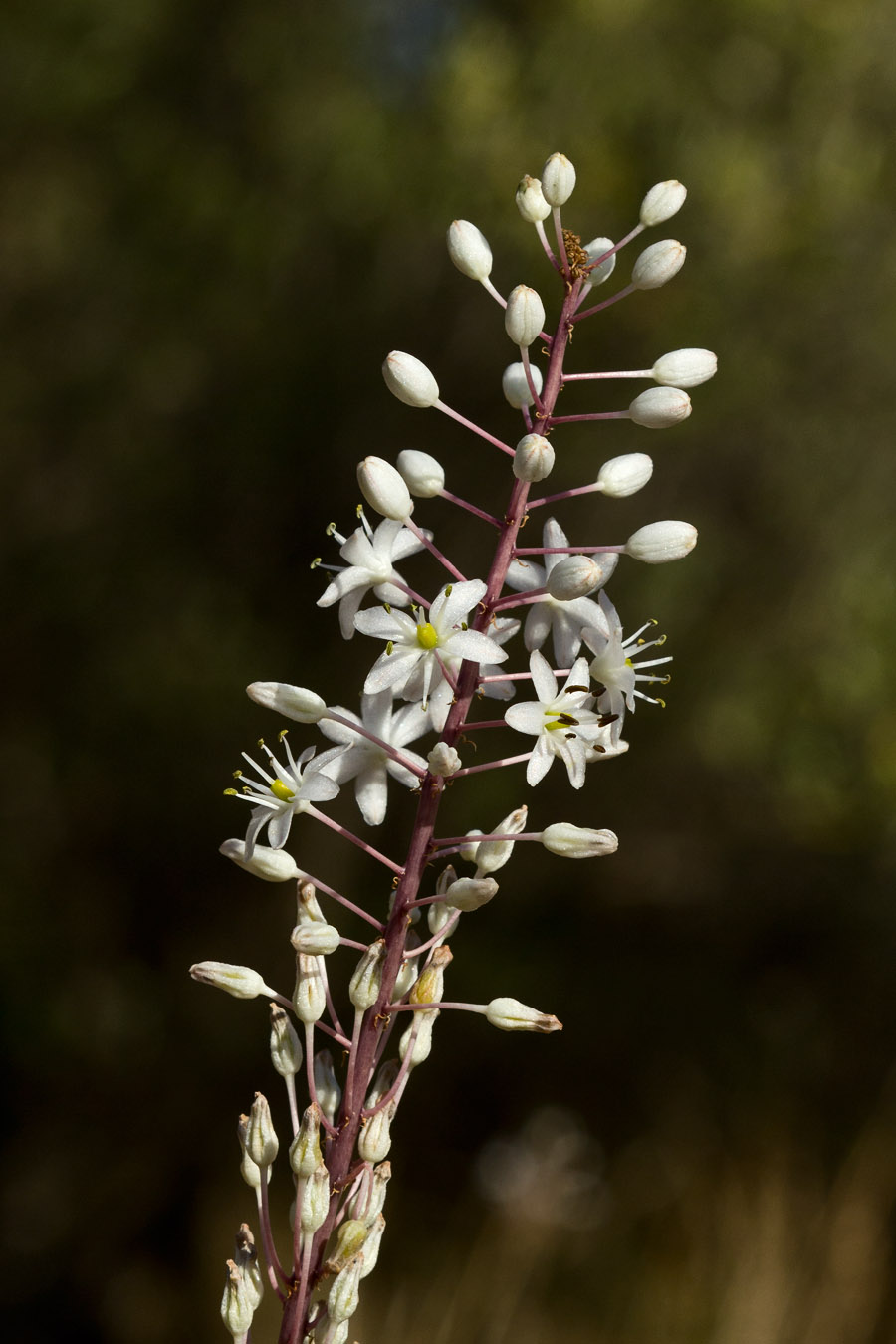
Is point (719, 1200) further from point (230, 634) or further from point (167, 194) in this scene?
point (167, 194)

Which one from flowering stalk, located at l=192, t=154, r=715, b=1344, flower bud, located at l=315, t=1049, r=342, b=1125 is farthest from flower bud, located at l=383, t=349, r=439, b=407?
flower bud, located at l=315, t=1049, r=342, b=1125

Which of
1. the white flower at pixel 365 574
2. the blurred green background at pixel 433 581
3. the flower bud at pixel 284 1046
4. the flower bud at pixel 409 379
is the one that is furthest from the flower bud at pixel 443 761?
the blurred green background at pixel 433 581

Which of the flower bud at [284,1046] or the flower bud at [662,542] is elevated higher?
the flower bud at [662,542]

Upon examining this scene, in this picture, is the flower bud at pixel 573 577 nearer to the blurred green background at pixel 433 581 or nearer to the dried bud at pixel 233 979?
the dried bud at pixel 233 979

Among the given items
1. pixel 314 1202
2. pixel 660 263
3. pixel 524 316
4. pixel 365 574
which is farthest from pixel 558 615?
pixel 314 1202

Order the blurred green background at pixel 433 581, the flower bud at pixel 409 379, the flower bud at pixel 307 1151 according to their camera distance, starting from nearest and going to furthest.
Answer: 1. the flower bud at pixel 307 1151
2. the flower bud at pixel 409 379
3. the blurred green background at pixel 433 581

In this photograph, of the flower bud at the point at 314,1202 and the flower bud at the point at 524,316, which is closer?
the flower bud at the point at 314,1202
